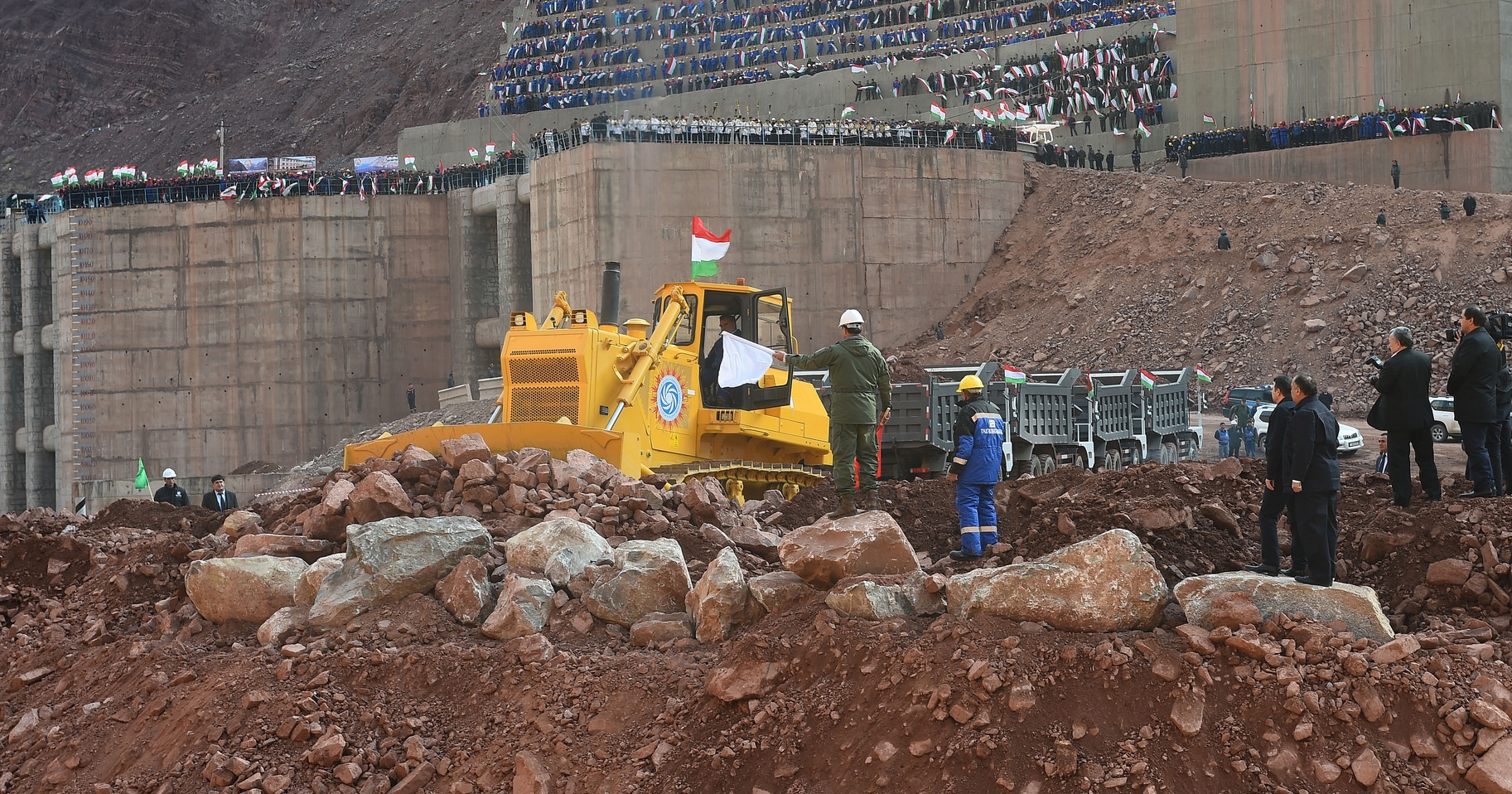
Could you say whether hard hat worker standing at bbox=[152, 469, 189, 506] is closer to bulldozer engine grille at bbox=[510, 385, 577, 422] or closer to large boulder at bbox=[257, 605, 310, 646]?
bulldozer engine grille at bbox=[510, 385, 577, 422]

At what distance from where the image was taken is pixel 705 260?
15953mm

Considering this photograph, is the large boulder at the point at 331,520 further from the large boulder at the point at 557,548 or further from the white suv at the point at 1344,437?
the white suv at the point at 1344,437

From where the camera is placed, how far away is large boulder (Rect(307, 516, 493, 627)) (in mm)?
10500

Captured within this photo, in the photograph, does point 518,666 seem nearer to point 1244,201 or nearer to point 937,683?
point 937,683

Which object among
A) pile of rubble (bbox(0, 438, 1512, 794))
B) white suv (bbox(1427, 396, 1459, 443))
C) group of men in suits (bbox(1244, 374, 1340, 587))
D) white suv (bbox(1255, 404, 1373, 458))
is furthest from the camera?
white suv (bbox(1255, 404, 1373, 458))

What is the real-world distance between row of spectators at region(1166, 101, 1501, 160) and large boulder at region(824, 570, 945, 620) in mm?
38550

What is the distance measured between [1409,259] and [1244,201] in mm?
5588

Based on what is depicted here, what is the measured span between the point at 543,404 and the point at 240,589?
4789 millimetres

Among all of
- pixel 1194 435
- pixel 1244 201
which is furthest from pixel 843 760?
pixel 1244 201

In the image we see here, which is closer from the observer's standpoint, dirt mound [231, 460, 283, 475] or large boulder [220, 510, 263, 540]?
large boulder [220, 510, 263, 540]

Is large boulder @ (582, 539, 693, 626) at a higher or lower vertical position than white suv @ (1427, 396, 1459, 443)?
lower

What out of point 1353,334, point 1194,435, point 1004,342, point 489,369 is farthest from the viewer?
point 489,369

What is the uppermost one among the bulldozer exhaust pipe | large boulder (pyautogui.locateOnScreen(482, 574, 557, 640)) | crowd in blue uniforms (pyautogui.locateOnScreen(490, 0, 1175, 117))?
crowd in blue uniforms (pyautogui.locateOnScreen(490, 0, 1175, 117))

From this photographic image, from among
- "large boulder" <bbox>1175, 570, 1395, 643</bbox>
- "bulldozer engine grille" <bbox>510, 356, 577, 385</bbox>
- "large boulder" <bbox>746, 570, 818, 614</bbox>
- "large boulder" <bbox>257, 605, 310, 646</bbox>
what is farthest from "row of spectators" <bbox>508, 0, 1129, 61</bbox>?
"large boulder" <bbox>1175, 570, 1395, 643</bbox>
